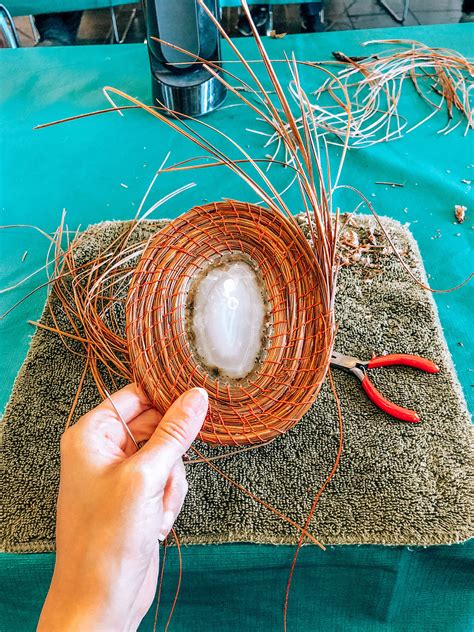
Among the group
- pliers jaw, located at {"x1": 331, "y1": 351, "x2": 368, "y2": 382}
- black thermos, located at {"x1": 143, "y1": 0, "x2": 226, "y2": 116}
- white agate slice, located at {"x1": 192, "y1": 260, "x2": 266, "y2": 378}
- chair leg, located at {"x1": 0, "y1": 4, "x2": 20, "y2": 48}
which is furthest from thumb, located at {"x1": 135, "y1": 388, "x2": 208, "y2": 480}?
chair leg, located at {"x1": 0, "y1": 4, "x2": 20, "y2": 48}

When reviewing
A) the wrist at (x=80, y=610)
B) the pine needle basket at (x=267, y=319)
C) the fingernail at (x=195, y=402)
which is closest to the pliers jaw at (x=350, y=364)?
the pine needle basket at (x=267, y=319)

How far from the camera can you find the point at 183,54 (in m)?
1.02

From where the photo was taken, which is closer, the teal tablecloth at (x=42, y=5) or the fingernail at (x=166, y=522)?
the fingernail at (x=166, y=522)

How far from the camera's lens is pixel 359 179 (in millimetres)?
995

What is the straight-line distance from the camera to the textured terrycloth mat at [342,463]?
2.03 feet

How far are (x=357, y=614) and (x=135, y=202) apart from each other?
76cm

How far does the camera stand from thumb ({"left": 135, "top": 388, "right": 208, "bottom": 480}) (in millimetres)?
528

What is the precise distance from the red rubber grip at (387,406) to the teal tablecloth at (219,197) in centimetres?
11

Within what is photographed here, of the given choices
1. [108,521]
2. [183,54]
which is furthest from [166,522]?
[183,54]

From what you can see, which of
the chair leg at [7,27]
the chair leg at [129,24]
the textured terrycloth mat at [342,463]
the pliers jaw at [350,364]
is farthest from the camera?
the chair leg at [129,24]

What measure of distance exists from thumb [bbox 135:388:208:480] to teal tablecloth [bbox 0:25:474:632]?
16 cm

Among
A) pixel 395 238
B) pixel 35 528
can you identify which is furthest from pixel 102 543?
pixel 395 238

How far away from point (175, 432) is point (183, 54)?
79 centimetres

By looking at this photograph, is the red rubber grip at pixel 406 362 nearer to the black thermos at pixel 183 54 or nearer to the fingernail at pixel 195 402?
the fingernail at pixel 195 402
